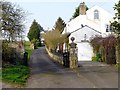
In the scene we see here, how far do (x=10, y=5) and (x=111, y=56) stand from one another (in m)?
12.6

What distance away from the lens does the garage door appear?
5451 cm

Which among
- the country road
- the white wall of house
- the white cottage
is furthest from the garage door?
the country road

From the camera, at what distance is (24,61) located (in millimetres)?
39719

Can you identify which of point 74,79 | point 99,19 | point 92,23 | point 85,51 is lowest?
point 74,79

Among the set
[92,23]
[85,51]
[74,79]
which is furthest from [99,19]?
[74,79]

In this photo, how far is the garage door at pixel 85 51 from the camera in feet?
179

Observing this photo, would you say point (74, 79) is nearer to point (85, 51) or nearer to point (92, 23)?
point (85, 51)

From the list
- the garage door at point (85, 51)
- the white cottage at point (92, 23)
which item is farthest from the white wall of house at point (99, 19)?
the garage door at point (85, 51)

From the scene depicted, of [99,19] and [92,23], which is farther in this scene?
[92,23]

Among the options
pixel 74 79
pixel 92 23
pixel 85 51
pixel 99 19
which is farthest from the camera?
pixel 92 23

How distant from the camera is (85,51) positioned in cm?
5481

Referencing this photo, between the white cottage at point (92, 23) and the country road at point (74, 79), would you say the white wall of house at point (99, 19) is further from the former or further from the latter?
the country road at point (74, 79)

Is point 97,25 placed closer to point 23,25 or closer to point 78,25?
point 78,25

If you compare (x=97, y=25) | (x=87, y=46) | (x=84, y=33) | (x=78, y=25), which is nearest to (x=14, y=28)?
(x=87, y=46)
